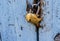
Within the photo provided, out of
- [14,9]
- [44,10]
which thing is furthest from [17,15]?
[44,10]

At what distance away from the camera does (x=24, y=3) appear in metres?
1.13

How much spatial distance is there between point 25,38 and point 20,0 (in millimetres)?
190

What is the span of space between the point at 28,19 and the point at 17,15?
68mm

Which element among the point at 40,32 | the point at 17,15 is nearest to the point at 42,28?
the point at 40,32

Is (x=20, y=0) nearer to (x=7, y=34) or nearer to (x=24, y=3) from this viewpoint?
(x=24, y=3)

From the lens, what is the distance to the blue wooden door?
112cm

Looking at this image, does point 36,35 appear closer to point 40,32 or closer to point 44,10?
point 40,32

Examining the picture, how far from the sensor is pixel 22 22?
1.15 metres

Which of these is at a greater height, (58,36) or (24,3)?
(24,3)

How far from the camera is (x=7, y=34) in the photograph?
3.86 feet

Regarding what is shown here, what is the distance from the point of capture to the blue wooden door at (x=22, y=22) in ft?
3.67

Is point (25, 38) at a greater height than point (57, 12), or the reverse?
point (57, 12)

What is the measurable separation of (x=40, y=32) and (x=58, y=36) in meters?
0.09

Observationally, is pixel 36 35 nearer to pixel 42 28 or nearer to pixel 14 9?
pixel 42 28
